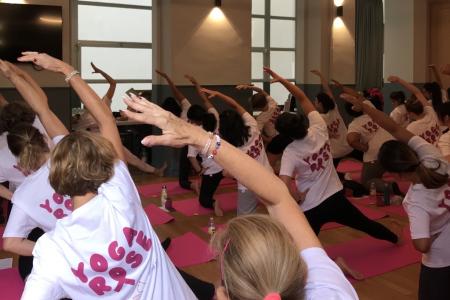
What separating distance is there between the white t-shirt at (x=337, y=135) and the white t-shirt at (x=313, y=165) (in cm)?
271

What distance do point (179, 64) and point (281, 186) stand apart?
6642 mm

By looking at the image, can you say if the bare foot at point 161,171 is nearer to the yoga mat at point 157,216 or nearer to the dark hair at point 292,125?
the yoga mat at point 157,216

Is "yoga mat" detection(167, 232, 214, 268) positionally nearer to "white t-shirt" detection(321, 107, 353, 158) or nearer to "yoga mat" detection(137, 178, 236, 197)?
"yoga mat" detection(137, 178, 236, 197)

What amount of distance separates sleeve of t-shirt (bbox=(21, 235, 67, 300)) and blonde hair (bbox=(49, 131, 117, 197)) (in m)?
0.17

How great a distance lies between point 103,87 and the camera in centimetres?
793

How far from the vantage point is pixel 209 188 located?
17.4ft

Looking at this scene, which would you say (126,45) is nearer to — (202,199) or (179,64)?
(179,64)

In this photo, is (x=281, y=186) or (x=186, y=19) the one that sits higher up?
(x=186, y=19)

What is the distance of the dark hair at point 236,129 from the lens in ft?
13.7

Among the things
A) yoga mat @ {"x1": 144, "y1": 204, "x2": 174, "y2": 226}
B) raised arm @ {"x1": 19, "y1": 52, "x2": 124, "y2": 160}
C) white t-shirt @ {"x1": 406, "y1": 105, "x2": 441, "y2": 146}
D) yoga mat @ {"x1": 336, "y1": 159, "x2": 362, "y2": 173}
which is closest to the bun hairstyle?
raised arm @ {"x1": 19, "y1": 52, "x2": 124, "y2": 160}

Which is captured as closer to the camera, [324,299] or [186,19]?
[324,299]

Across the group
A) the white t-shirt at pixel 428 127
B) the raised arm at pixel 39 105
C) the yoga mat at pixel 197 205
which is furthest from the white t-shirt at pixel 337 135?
the raised arm at pixel 39 105

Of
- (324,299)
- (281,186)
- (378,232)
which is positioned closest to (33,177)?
(281,186)

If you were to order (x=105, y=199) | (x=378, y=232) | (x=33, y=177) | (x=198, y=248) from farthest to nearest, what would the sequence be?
(x=198, y=248)
(x=378, y=232)
(x=33, y=177)
(x=105, y=199)
